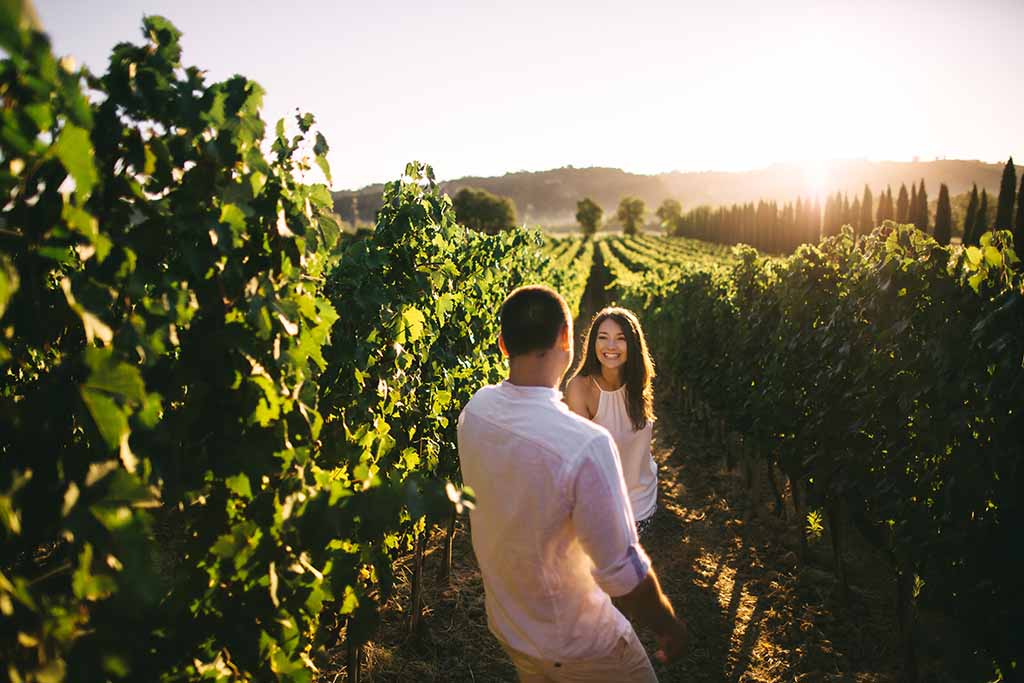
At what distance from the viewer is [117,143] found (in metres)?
1.57

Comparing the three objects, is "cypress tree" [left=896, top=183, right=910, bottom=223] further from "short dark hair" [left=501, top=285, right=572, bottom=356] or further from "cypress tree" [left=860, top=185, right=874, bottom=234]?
"short dark hair" [left=501, top=285, right=572, bottom=356]

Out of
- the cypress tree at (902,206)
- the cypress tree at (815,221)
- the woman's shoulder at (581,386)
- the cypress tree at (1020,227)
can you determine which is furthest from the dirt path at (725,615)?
the cypress tree at (815,221)

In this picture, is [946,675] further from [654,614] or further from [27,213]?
[27,213]

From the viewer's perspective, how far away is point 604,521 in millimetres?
1822

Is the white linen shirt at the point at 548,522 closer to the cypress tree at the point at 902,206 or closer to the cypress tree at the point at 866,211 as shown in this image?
the cypress tree at the point at 902,206

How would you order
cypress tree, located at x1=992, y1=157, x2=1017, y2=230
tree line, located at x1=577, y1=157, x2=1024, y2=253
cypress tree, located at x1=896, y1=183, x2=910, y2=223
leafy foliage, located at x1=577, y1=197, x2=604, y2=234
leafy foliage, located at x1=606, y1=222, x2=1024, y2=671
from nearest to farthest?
leafy foliage, located at x1=606, y1=222, x2=1024, y2=671
cypress tree, located at x1=992, y1=157, x2=1017, y2=230
tree line, located at x1=577, y1=157, x2=1024, y2=253
cypress tree, located at x1=896, y1=183, x2=910, y2=223
leafy foliage, located at x1=577, y1=197, x2=604, y2=234

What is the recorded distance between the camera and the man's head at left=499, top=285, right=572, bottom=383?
2090 millimetres

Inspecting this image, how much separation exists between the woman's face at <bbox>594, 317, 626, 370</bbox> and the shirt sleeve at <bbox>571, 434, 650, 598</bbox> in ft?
7.10

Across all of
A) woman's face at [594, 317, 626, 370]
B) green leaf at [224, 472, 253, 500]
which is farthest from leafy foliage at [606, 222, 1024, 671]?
green leaf at [224, 472, 253, 500]

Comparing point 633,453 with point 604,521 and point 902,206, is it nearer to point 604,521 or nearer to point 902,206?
point 604,521

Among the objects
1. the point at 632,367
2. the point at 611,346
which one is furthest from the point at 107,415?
the point at 632,367

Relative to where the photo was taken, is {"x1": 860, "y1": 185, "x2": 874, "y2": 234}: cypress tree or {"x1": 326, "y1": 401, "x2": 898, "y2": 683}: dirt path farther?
{"x1": 860, "y1": 185, "x2": 874, "y2": 234}: cypress tree

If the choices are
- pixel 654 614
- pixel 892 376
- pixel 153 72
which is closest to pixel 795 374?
pixel 892 376

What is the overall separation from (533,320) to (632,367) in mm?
2087
